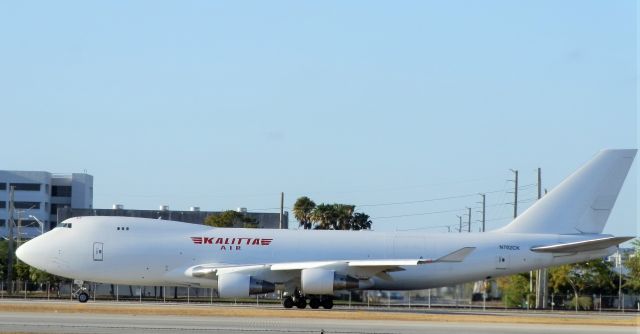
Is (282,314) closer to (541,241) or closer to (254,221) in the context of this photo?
(541,241)

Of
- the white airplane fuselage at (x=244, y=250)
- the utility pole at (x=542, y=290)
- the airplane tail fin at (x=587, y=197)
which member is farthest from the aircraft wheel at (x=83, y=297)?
the utility pole at (x=542, y=290)

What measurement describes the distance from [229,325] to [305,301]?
17.1m

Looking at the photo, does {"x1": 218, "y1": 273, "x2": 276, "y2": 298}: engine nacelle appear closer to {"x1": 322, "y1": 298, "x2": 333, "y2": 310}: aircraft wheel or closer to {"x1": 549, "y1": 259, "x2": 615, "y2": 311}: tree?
{"x1": 322, "y1": 298, "x2": 333, "y2": 310}: aircraft wheel

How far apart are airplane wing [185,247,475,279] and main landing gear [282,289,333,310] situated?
1.53 meters

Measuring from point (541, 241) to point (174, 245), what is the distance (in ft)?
52.8

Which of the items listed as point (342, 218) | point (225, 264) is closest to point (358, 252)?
point (225, 264)

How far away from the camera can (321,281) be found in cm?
4778

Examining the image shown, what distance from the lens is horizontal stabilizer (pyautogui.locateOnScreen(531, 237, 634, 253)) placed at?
158 feet

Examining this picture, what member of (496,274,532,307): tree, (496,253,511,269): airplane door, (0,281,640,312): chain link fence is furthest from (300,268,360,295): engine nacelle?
(496,274,532,307): tree

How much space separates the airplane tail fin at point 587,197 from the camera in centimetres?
5162

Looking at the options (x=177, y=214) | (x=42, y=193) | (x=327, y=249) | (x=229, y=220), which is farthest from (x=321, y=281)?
(x=42, y=193)

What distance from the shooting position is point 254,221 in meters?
89.9

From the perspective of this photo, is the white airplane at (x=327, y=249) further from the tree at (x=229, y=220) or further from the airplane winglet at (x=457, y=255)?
the tree at (x=229, y=220)

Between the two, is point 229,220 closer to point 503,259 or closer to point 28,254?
point 28,254
